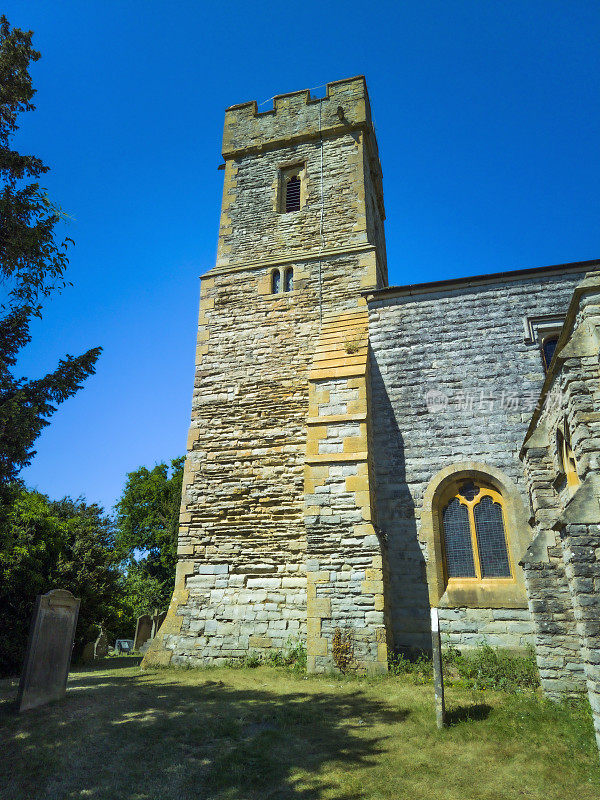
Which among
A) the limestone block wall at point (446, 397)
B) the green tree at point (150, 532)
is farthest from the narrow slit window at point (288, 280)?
the green tree at point (150, 532)

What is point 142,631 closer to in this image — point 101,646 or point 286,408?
point 101,646

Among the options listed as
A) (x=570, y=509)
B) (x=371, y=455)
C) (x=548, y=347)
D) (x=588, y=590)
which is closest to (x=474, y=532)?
(x=371, y=455)

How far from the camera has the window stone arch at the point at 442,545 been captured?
895 centimetres

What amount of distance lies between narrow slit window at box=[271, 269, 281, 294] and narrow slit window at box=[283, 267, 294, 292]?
0.17 m

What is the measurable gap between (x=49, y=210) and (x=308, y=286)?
6559 millimetres

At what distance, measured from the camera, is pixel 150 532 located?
27125mm

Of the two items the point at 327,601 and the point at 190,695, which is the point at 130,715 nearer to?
the point at 190,695

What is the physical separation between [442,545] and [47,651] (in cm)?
689

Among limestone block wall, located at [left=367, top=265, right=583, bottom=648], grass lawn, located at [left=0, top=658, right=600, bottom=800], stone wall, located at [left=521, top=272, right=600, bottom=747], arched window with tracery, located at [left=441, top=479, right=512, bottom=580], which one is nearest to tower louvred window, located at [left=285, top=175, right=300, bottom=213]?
limestone block wall, located at [left=367, top=265, right=583, bottom=648]

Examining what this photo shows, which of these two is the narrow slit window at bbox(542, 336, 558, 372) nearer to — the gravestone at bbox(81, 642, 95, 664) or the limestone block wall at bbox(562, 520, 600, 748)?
the limestone block wall at bbox(562, 520, 600, 748)

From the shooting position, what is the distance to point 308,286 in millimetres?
12938

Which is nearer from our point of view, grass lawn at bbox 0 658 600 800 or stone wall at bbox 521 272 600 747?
grass lawn at bbox 0 658 600 800

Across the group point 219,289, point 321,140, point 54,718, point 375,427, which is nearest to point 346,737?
point 54,718

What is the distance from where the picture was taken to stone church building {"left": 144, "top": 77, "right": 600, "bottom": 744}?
786 centimetres
